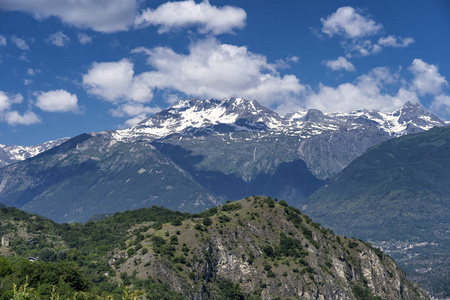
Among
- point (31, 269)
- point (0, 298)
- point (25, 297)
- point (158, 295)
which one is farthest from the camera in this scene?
point (158, 295)

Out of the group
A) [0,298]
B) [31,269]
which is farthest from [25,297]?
[31,269]

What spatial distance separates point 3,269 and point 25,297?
313ft

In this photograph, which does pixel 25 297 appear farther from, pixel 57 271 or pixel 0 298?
pixel 57 271

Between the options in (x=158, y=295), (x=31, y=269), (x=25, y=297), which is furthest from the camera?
(x=158, y=295)

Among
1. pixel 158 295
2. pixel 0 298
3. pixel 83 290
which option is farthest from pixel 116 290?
pixel 0 298

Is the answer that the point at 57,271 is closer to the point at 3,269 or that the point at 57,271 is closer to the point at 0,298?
the point at 3,269

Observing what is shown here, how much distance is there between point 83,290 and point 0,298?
49568 mm

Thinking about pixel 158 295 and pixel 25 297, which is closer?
pixel 25 297

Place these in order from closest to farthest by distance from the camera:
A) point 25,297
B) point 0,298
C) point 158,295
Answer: point 25,297 → point 0,298 → point 158,295

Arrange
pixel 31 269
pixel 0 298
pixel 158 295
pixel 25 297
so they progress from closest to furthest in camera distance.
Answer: pixel 25 297 < pixel 0 298 < pixel 31 269 < pixel 158 295

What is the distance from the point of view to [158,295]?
193 meters

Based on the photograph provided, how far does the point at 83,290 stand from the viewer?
6191 inches

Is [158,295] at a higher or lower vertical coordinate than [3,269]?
lower

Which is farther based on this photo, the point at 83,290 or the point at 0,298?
the point at 83,290
